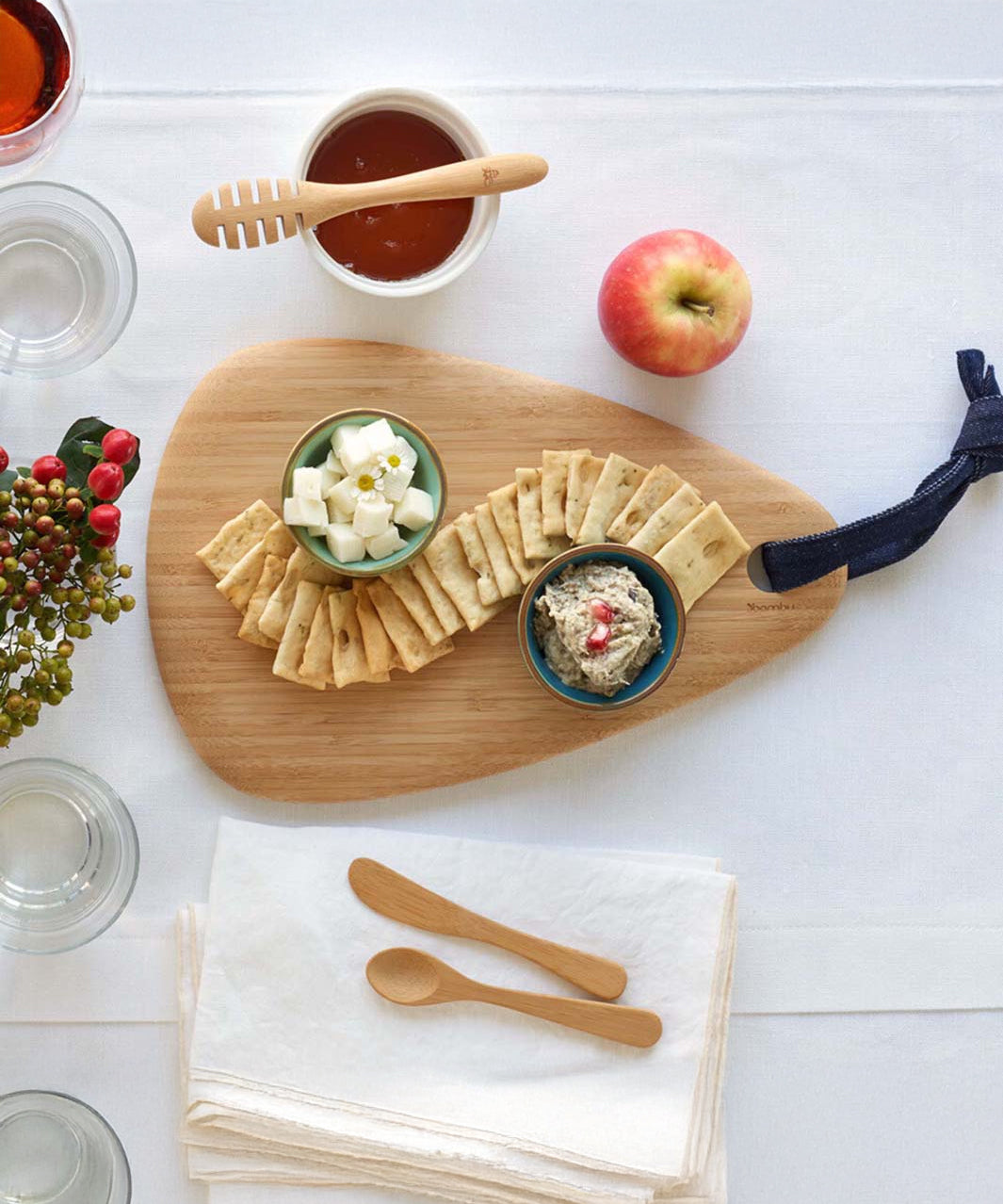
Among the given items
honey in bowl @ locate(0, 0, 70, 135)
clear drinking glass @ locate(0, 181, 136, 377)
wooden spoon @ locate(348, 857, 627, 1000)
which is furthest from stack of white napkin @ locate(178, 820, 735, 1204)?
honey in bowl @ locate(0, 0, 70, 135)

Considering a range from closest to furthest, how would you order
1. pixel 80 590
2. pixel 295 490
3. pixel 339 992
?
pixel 80 590 < pixel 295 490 < pixel 339 992

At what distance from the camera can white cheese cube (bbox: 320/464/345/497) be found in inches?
57.6

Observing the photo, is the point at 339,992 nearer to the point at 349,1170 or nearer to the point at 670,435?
the point at 349,1170

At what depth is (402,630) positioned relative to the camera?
153 cm

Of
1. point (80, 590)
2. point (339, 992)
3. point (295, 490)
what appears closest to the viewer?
point (80, 590)

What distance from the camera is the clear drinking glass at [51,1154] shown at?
4.98 ft

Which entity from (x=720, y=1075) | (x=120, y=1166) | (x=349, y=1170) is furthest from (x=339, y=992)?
(x=720, y=1075)

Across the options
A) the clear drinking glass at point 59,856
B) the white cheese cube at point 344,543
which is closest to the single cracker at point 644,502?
the white cheese cube at point 344,543

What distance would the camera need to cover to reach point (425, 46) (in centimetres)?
157

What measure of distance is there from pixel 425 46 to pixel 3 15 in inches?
20.2

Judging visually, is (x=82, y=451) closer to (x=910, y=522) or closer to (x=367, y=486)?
(x=367, y=486)

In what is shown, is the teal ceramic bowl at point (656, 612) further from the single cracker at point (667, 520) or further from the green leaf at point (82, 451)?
the green leaf at point (82, 451)

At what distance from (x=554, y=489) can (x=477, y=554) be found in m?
0.13

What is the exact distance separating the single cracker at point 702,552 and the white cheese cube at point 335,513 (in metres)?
0.39
